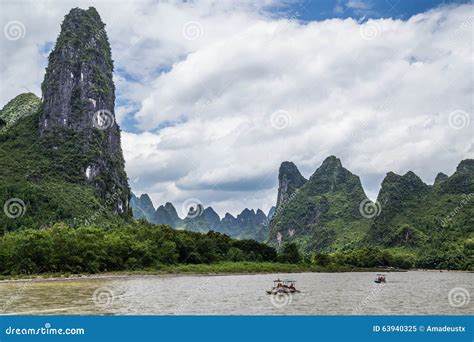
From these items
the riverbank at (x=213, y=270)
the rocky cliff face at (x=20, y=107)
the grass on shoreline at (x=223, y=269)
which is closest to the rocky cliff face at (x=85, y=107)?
the rocky cliff face at (x=20, y=107)

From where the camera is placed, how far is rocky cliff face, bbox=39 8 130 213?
10188 cm

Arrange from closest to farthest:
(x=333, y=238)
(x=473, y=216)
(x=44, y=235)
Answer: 1. (x=44, y=235)
2. (x=473, y=216)
3. (x=333, y=238)

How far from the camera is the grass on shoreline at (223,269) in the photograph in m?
47.7

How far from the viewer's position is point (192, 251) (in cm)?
6850

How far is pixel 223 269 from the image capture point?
218 ft

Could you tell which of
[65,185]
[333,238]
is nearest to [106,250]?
[65,185]

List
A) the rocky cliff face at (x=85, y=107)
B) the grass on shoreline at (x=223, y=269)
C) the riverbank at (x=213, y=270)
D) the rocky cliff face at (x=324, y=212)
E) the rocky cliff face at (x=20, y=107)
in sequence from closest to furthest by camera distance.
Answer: the riverbank at (x=213, y=270) → the grass on shoreline at (x=223, y=269) → the rocky cliff face at (x=85, y=107) → the rocky cliff face at (x=20, y=107) → the rocky cliff face at (x=324, y=212)

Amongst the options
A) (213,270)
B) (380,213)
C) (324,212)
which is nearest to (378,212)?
(380,213)

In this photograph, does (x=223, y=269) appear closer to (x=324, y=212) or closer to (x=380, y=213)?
(x=380, y=213)

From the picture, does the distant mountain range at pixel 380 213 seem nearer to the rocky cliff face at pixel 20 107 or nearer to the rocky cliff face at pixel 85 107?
the rocky cliff face at pixel 85 107

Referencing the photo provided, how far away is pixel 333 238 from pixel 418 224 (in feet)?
114

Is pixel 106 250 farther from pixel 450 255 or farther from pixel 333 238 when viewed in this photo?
pixel 333 238

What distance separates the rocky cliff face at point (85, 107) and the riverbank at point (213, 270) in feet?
133

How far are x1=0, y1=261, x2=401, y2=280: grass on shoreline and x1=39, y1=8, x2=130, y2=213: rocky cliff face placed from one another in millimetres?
40418
